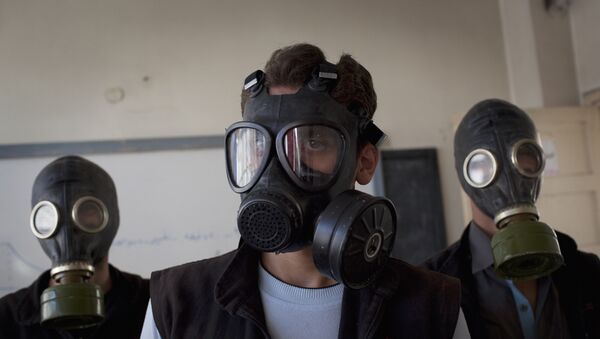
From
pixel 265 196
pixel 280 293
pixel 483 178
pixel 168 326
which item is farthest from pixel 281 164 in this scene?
pixel 483 178

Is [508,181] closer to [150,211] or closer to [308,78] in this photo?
[308,78]

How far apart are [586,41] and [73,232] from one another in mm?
3224

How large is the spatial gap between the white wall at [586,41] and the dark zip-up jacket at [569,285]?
2.05 meters

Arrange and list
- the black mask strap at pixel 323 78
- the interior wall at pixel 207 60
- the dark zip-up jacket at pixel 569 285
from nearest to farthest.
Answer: the black mask strap at pixel 323 78 < the dark zip-up jacket at pixel 569 285 < the interior wall at pixel 207 60

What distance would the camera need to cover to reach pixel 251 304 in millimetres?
1140

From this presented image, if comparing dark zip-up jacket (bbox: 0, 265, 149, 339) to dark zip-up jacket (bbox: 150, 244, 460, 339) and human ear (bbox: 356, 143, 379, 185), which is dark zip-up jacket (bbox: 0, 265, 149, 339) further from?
human ear (bbox: 356, 143, 379, 185)

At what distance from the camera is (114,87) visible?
2945 mm

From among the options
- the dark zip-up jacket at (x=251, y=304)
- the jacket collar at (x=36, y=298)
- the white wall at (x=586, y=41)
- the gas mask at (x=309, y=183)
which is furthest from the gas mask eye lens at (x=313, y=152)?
the white wall at (x=586, y=41)

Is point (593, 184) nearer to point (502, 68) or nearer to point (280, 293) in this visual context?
point (502, 68)

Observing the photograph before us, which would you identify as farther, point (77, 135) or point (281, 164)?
point (77, 135)

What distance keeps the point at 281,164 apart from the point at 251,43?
84.0 inches

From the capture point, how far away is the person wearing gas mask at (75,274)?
1.54m

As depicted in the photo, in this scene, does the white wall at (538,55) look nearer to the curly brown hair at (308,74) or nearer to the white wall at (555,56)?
the white wall at (555,56)

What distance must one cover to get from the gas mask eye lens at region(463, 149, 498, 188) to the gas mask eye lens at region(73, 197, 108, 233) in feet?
3.79
